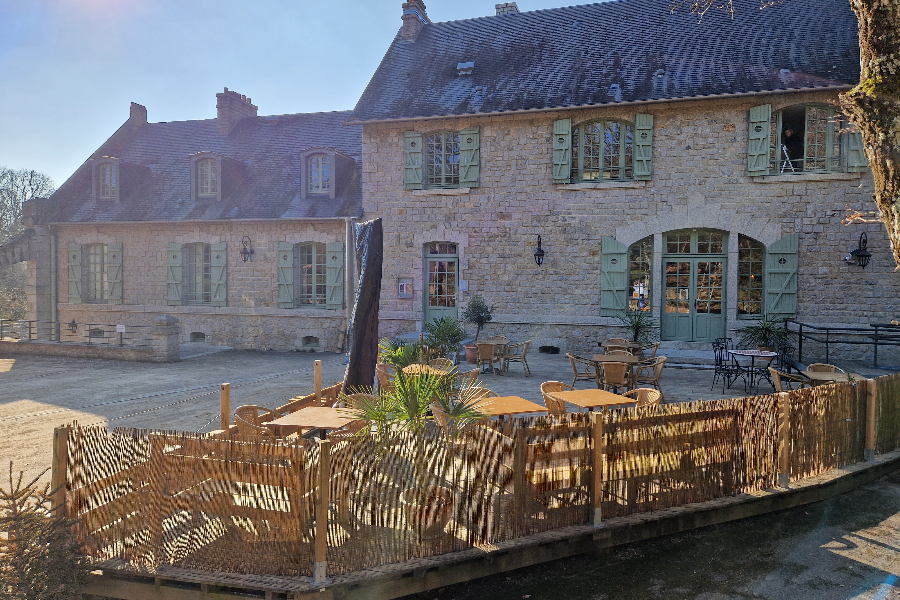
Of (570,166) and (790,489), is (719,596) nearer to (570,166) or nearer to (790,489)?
(790,489)

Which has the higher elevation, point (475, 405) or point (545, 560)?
point (475, 405)

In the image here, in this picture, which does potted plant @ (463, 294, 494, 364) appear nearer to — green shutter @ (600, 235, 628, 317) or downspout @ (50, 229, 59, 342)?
green shutter @ (600, 235, 628, 317)

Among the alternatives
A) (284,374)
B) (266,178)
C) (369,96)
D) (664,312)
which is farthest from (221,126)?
(664,312)

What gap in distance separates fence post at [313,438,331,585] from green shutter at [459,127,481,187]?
10705 mm

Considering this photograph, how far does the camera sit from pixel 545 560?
409cm

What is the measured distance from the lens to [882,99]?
398 cm

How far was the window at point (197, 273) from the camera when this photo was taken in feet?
55.3

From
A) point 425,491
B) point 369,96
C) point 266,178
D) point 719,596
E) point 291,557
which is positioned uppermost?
point 369,96

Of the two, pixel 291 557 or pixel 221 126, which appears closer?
pixel 291 557

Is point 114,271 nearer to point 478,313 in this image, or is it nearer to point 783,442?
point 478,313

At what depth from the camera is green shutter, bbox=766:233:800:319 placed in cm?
1184

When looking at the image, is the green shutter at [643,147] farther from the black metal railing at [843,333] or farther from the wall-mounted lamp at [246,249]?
the wall-mounted lamp at [246,249]

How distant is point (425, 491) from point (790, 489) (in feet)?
10.4

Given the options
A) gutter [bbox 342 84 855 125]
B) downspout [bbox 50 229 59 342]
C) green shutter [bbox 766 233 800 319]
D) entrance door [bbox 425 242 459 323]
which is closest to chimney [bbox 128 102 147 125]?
downspout [bbox 50 229 59 342]
